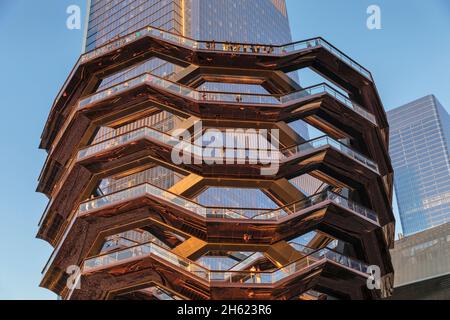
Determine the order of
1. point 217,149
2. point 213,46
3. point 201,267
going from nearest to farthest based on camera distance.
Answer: point 201,267 → point 217,149 → point 213,46

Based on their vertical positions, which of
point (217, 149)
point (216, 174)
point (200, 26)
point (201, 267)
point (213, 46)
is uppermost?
point (200, 26)

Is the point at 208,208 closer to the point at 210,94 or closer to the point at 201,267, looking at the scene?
the point at 201,267

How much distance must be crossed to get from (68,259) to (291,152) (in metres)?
14.4

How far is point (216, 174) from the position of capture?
36.9 meters

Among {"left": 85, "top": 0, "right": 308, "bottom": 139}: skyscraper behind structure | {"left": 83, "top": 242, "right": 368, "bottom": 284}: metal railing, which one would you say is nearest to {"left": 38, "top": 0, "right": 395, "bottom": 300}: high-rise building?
{"left": 83, "top": 242, "right": 368, "bottom": 284}: metal railing

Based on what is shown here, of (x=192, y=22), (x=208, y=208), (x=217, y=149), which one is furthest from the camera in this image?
(x=192, y=22)

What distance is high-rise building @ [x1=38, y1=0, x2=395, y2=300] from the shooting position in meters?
34.2

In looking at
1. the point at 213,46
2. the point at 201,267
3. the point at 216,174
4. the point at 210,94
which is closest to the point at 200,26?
the point at 213,46

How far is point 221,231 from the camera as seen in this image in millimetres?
35188

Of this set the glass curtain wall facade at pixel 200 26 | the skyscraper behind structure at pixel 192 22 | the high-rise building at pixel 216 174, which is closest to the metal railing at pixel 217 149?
the high-rise building at pixel 216 174

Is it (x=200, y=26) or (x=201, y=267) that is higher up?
(x=200, y=26)

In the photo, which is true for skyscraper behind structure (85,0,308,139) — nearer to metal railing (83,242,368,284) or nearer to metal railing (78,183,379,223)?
metal railing (78,183,379,223)
